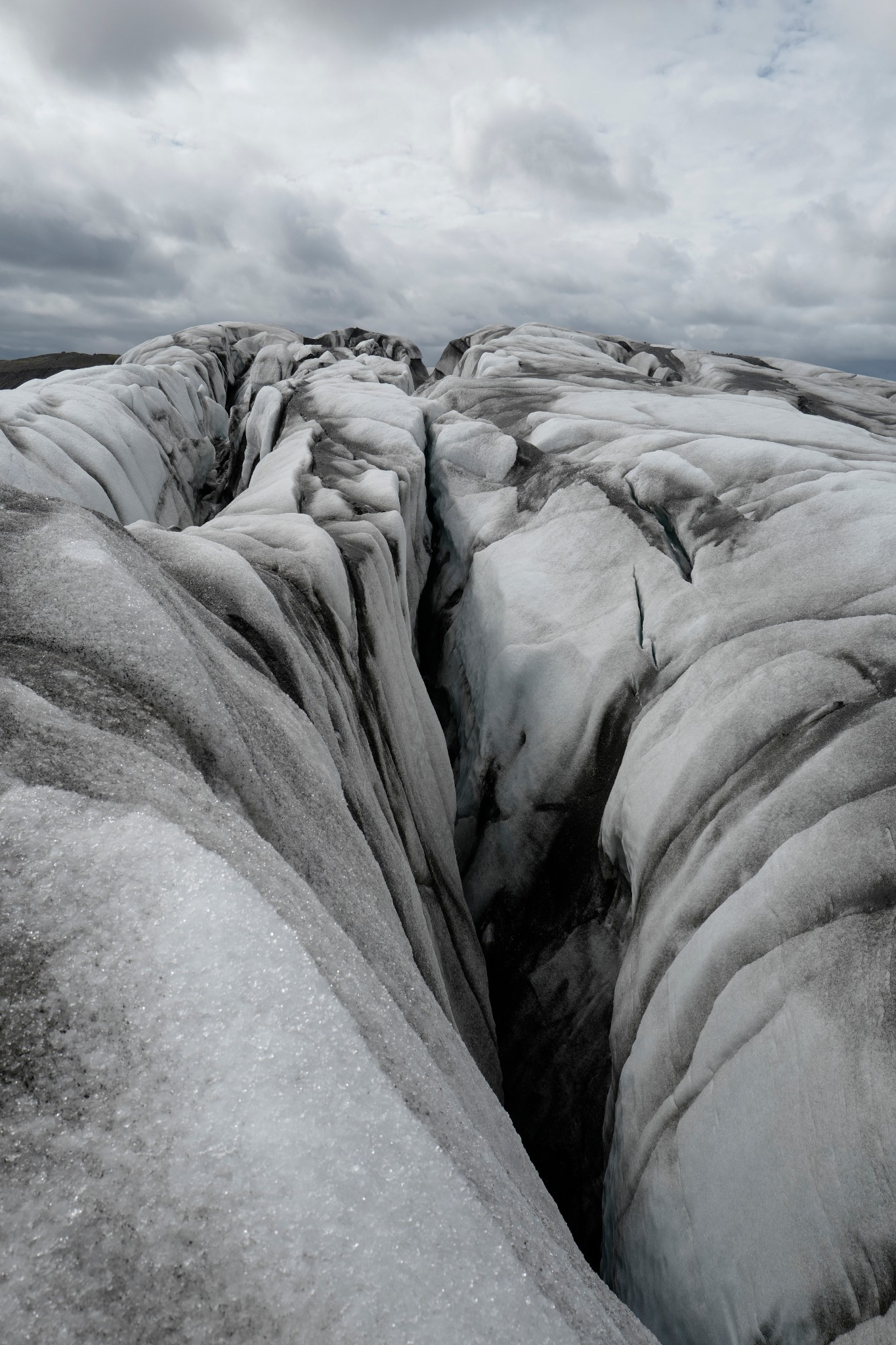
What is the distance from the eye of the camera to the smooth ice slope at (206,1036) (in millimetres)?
995

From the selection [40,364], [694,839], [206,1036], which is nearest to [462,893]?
[694,839]

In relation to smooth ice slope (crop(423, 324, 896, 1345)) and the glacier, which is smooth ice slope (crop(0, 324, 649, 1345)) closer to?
the glacier

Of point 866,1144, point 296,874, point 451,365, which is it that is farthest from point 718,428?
point 451,365

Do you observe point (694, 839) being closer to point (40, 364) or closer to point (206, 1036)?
point (206, 1036)

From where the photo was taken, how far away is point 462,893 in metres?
4.70

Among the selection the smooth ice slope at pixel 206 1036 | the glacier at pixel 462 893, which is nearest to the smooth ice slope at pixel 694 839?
the glacier at pixel 462 893

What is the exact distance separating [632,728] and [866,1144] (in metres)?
2.40

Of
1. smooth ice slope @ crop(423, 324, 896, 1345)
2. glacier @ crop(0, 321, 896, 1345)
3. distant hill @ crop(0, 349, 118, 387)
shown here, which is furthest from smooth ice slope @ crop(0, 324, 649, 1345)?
distant hill @ crop(0, 349, 118, 387)

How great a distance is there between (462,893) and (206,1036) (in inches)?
144

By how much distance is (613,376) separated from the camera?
1064 centimetres

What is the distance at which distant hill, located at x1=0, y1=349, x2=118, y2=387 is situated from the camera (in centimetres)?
3017

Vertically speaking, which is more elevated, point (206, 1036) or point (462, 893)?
point (206, 1036)

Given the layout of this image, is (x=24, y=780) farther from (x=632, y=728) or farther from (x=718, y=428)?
(x=718, y=428)

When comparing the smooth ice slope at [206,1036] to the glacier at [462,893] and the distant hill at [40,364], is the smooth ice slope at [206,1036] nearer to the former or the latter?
the glacier at [462,893]
